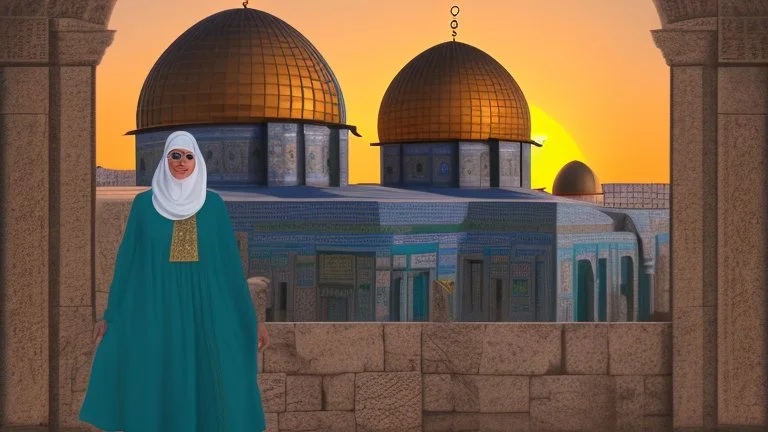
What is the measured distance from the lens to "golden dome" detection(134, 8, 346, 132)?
2031 cm

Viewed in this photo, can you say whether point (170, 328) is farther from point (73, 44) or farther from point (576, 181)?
point (576, 181)

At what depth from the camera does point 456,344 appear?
5586 mm

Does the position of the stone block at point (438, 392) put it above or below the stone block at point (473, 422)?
above

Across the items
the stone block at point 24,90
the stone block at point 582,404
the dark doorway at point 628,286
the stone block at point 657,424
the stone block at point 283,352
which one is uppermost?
the stone block at point 24,90

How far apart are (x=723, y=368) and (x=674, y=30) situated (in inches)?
75.6

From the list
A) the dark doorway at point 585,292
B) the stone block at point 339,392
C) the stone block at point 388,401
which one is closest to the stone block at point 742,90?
the stone block at point 388,401

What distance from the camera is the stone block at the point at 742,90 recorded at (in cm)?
546

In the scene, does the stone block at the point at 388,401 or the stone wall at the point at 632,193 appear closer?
the stone block at the point at 388,401

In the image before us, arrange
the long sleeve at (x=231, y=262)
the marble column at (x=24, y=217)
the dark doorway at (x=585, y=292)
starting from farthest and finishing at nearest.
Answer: the dark doorway at (x=585, y=292) → the marble column at (x=24, y=217) → the long sleeve at (x=231, y=262)

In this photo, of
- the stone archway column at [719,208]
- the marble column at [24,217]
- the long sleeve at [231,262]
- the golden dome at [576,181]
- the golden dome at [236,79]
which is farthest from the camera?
A: the golden dome at [576,181]

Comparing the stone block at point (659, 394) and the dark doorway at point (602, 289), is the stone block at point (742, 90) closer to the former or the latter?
the stone block at point (659, 394)

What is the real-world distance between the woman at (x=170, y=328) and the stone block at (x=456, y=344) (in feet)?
5.10

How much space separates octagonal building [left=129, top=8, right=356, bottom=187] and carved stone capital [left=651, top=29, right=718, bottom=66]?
50.3ft

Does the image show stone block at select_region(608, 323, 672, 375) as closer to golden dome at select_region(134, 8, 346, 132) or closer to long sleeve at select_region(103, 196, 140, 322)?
long sleeve at select_region(103, 196, 140, 322)
